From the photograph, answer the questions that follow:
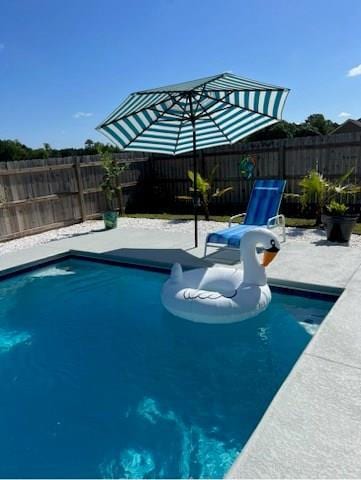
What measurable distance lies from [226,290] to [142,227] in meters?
5.39

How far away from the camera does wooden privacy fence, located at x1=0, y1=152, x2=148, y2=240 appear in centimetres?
866

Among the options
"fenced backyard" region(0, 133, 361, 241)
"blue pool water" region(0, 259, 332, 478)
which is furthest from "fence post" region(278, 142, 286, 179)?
"blue pool water" region(0, 259, 332, 478)

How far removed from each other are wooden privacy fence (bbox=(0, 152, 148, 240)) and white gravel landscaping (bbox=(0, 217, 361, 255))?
31 cm

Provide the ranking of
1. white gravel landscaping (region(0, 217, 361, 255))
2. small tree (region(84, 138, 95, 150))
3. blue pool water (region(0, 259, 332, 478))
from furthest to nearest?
1. small tree (region(84, 138, 95, 150))
2. white gravel landscaping (region(0, 217, 361, 255))
3. blue pool water (region(0, 259, 332, 478))

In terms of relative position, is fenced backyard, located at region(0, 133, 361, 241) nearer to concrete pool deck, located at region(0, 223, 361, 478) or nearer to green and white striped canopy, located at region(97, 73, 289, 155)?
green and white striped canopy, located at region(97, 73, 289, 155)

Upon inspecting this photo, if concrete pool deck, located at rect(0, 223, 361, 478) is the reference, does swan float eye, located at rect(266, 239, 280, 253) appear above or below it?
above

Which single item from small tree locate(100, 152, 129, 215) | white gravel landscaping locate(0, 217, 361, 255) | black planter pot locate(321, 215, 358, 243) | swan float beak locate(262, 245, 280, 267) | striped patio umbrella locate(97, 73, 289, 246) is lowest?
white gravel landscaping locate(0, 217, 361, 255)

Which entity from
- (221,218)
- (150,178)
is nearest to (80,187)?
(150,178)

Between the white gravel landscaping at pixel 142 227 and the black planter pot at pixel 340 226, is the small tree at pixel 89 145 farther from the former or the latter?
the black planter pot at pixel 340 226

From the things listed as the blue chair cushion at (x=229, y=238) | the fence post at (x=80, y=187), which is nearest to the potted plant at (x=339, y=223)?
the blue chair cushion at (x=229, y=238)

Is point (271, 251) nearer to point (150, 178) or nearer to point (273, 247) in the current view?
point (273, 247)

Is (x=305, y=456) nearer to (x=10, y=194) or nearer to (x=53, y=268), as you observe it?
(x=53, y=268)

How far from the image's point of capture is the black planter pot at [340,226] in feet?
21.0

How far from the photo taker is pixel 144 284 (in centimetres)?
574
